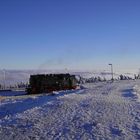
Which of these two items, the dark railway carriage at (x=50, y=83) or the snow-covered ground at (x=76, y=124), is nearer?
the snow-covered ground at (x=76, y=124)

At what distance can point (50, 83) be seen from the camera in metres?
65.2

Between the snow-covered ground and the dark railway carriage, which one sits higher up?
the dark railway carriage

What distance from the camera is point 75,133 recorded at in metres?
14.7

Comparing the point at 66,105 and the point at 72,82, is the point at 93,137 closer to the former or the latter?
the point at 66,105

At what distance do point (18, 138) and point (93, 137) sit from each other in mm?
2977

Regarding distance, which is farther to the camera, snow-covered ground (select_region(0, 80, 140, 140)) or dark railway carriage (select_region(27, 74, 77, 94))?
dark railway carriage (select_region(27, 74, 77, 94))

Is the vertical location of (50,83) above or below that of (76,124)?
above

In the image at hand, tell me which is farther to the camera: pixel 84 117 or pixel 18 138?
pixel 84 117

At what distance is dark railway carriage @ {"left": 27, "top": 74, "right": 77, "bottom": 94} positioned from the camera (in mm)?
64312

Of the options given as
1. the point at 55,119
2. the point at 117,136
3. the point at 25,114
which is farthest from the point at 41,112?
the point at 117,136

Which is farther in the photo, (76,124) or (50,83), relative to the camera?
(50,83)

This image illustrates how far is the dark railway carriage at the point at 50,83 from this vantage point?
64312 mm

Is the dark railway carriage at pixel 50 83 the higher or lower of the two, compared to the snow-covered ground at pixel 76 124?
higher

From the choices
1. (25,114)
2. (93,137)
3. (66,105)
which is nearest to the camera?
(93,137)
